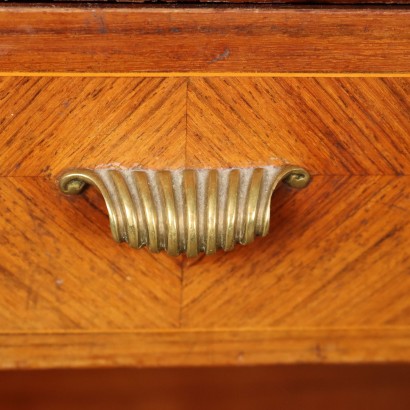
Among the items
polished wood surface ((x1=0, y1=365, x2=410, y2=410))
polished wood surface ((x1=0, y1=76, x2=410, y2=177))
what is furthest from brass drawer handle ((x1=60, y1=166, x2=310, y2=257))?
polished wood surface ((x1=0, y1=365, x2=410, y2=410))

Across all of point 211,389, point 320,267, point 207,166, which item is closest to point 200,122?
point 207,166

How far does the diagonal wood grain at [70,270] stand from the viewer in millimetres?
419

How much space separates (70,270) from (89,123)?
13cm

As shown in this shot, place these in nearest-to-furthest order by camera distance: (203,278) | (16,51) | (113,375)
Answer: (16,51) < (203,278) < (113,375)

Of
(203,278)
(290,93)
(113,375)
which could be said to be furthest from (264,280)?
(113,375)

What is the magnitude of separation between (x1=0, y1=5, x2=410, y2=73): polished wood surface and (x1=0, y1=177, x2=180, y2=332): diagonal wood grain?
10 cm

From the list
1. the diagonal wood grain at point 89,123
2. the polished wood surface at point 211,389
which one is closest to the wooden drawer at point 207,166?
the diagonal wood grain at point 89,123

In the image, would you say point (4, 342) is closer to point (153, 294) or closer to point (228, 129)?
point (153, 294)

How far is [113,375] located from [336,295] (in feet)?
1.14

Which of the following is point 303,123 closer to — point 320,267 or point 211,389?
point 320,267

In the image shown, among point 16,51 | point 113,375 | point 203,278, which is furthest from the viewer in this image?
point 113,375

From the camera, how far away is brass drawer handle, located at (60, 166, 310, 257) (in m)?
0.38

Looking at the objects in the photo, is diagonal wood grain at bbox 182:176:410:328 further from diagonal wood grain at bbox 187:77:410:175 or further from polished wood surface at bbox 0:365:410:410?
polished wood surface at bbox 0:365:410:410

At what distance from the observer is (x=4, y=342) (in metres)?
0.48
